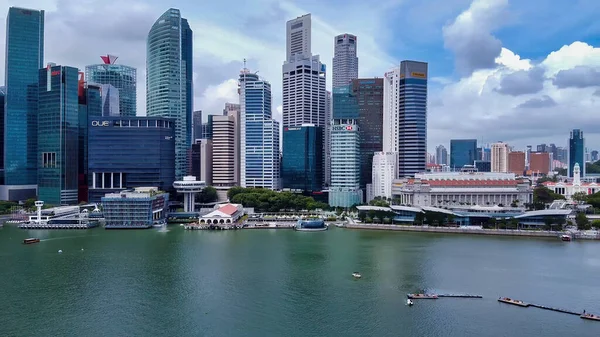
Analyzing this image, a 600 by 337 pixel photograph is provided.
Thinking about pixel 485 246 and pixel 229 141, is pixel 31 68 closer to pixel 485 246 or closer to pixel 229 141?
pixel 229 141

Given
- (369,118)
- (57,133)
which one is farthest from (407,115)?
(57,133)

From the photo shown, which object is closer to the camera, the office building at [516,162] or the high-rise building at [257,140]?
the high-rise building at [257,140]

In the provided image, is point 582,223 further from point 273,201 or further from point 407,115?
point 273,201

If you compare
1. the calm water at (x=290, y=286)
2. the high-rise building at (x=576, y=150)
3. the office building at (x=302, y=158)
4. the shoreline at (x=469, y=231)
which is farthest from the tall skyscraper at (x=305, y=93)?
the high-rise building at (x=576, y=150)

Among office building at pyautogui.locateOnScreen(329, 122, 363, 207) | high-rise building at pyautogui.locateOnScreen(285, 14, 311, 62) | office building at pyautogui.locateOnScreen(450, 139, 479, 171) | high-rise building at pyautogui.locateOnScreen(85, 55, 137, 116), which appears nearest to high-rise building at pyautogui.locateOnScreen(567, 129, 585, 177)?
office building at pyautogui.locateOnScreen(450, 139, 479, 171)

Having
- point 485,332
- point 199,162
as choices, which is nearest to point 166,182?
point 199,162

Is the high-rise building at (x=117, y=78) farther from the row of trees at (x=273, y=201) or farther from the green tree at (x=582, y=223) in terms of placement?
the green tree at (x=582, y=223)
